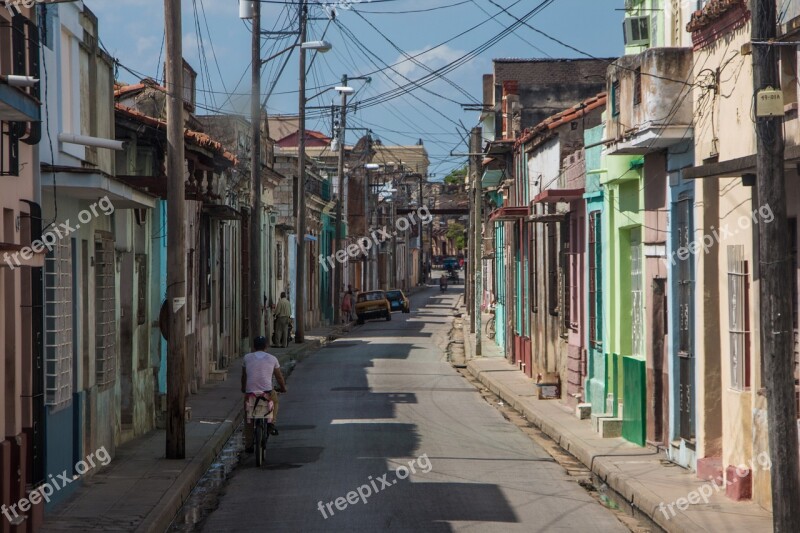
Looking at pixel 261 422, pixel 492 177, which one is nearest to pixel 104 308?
pixel 261 422

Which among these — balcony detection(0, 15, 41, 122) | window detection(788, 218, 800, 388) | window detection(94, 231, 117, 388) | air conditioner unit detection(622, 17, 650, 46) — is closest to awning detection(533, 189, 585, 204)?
air conditioner unit detection(622, 17, 650, 46)

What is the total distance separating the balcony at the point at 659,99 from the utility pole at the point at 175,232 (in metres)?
5.79

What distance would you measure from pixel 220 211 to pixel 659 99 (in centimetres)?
1379

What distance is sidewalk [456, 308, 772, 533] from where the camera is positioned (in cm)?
1148

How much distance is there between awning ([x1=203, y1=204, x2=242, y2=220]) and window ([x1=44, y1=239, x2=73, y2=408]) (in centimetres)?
1240

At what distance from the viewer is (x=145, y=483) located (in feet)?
45.5

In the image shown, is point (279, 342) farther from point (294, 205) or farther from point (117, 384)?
point (117, 384)

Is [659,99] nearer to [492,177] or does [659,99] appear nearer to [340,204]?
[492,177]

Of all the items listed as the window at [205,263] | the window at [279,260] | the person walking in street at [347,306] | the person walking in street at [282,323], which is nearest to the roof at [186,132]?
the window at [205,263]

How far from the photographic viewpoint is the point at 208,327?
91.8 feet

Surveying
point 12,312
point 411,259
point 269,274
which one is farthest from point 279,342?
point 411,259

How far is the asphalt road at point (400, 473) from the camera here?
39.8ft

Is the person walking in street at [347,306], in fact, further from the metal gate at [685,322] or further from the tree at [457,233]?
the tree at [457,233]

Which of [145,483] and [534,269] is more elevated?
[534,269]
